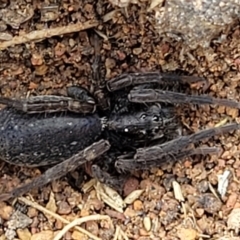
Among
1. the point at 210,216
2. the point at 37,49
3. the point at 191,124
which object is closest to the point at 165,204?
the point at 210,216

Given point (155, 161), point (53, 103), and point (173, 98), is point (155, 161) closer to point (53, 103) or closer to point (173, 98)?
point (173, 98)

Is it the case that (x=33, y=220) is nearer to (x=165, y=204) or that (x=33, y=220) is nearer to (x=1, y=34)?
(x=165, y=204)

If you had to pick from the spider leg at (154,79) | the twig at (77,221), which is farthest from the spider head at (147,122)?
the twig at (77,221)

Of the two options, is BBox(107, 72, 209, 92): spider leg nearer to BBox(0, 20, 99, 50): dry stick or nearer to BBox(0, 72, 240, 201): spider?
BBox(0, 72, 240, 201): spider

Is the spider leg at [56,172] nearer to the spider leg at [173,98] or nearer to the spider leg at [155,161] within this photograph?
the spider leg at [155,161]

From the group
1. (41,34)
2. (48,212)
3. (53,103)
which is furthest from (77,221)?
(41,34)

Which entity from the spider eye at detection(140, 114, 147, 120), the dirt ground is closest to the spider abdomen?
the dirt ground
